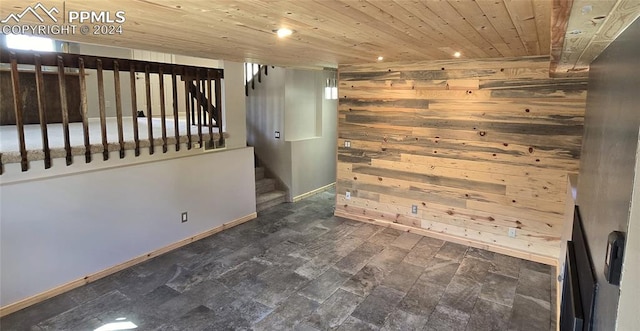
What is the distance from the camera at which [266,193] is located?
6453 millimetres

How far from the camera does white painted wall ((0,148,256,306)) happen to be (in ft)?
10.3

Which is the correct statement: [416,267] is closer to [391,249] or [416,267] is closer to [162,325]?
[391,249]

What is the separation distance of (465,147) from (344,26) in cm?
259

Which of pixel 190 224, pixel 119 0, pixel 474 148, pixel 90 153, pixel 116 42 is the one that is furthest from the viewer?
pixel 190 224

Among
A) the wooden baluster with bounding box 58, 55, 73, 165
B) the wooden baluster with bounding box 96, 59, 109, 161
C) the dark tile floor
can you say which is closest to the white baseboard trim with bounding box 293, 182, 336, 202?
the dark tile floor

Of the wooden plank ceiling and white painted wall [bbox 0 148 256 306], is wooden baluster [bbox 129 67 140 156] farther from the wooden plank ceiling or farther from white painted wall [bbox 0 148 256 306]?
the wooden plank ceiling

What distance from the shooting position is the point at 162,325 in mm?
2947

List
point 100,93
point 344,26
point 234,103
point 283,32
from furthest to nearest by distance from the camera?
1. point 234,103
2. point 100,93
3. point 283,32
4. point 344,26

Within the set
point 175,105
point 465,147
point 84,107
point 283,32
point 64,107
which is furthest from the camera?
point 465,147

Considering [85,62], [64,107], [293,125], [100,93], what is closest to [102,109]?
[100,93]

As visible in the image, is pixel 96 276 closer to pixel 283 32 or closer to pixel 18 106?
pixel 18 106

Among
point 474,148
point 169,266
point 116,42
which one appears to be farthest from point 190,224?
point 474,148

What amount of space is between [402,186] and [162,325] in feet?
10.9

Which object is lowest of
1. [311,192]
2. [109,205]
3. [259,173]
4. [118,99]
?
[311,192]
